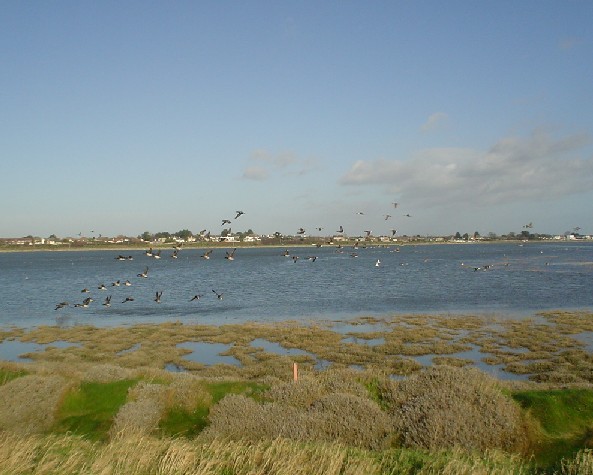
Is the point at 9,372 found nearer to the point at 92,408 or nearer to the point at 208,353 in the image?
the point at 92,408

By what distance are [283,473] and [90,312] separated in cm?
5203

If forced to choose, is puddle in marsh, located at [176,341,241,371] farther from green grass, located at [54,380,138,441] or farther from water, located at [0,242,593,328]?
green grass, located at [54,380,138,441]

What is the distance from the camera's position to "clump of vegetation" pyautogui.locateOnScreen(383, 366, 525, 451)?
14086 mm

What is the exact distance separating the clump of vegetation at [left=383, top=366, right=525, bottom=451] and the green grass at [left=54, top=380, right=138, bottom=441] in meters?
8.83

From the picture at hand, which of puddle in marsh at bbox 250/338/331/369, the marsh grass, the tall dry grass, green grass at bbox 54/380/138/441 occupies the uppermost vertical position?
the tall dry grass

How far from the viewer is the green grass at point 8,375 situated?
806 inches

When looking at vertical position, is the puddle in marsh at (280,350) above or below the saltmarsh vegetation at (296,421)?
below

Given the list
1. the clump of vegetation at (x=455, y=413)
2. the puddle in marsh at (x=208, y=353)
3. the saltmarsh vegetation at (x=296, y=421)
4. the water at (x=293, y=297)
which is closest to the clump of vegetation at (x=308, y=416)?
the saltmarsh vegetation at (x=296, y=421)

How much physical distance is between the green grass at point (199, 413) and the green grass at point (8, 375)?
23.2 feet

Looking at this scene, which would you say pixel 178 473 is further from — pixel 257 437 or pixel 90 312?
pixel 90 312

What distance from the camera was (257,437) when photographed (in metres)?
15.0

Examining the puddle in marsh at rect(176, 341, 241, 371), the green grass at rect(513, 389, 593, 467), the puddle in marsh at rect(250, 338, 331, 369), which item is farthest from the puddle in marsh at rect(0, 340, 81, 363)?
the green grass at rect(513, 389, 593, 467)

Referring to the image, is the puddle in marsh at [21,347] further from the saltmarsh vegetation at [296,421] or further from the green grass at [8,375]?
the saltmarsh vegetation at [296,421]

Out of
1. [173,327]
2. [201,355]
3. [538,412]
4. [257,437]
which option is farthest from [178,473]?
[173,327]
